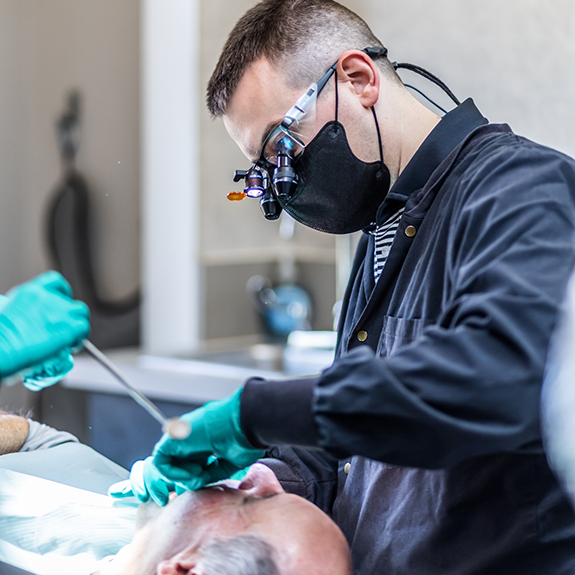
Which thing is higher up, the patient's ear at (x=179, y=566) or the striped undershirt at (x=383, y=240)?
the striped undershirt at (x=383, y=240)

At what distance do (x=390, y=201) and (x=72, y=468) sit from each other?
33.1 inches

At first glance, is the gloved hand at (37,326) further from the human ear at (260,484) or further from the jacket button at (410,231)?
the jacket button at (410,231)

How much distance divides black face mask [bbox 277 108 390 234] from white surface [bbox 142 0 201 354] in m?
2.10

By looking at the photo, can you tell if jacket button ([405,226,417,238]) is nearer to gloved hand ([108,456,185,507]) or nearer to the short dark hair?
the short dark hair

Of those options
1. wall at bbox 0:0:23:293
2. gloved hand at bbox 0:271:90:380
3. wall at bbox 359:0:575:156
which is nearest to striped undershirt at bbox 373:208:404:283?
gloved hand at bbox 0:271:90:380

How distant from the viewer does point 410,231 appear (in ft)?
3.72

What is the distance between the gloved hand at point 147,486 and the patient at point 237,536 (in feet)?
0.06

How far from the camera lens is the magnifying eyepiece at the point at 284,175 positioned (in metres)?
1.19

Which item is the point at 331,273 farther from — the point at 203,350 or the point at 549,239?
the point at 549,239

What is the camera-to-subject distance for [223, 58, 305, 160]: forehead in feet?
3.90

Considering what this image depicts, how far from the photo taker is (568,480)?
93cm

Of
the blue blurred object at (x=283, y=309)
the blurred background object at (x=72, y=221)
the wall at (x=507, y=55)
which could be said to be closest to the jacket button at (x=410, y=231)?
the wall at (x=507, y=55)

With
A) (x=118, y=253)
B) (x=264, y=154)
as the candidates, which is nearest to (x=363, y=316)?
(x=264, y=154)

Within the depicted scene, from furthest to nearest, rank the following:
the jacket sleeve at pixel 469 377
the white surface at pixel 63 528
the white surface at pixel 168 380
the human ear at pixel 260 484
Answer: the white surface at pixel 168 380, the white surface at pixel 63 528, the human ear at pixel 260 484, the jacket sleeve at pixel 469 377
